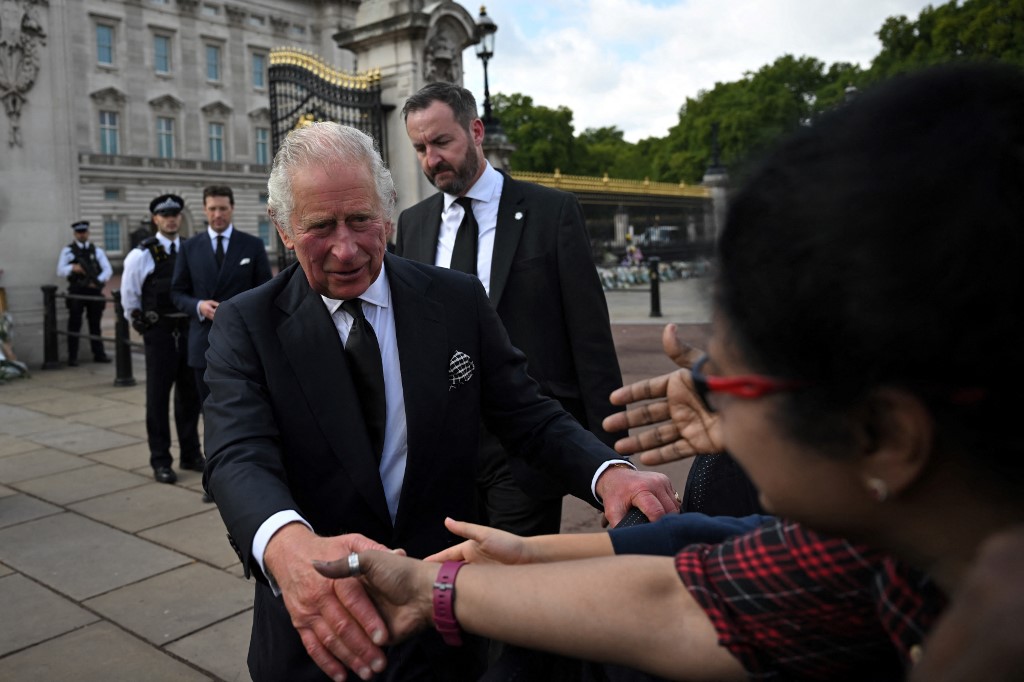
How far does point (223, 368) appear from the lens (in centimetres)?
221

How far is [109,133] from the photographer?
4534 centimetres

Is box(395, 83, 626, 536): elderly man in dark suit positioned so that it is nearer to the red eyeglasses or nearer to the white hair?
the white hair

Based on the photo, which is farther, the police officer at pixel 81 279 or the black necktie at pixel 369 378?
the police officer at pixel 81 279

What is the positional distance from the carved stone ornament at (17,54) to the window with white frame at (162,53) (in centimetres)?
3916

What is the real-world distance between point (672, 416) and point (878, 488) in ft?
2.38

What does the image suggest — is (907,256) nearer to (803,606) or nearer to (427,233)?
(803,606)

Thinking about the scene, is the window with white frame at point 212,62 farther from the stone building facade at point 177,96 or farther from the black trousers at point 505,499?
the black trousers at point 505,499

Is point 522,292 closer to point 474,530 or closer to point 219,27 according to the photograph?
point 474,530

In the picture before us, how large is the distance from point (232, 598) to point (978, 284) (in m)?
4.18

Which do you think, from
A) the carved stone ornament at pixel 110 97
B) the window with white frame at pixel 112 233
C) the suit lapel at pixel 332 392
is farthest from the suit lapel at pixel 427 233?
the carved stone ornament at pixel 110 97

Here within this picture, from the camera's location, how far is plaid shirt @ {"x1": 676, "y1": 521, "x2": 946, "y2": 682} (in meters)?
1.15

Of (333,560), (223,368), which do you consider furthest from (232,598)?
(333,560)

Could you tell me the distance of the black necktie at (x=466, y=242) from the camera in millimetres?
4117

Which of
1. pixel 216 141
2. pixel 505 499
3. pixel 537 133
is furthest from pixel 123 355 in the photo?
pixel 537 133
